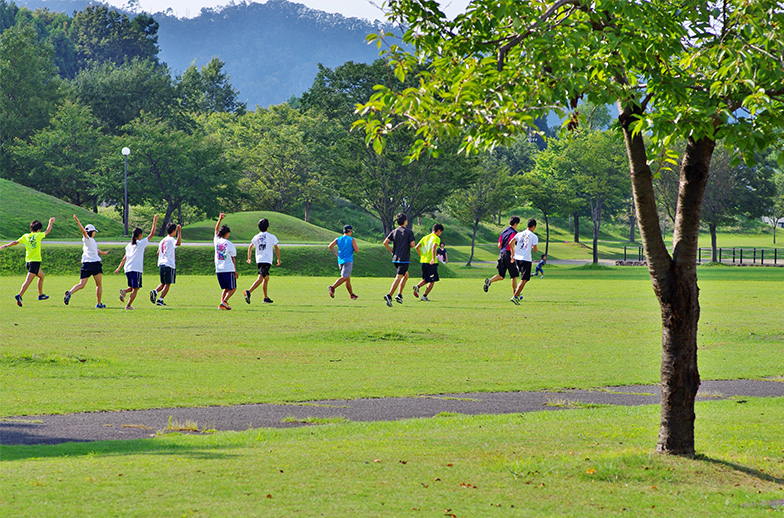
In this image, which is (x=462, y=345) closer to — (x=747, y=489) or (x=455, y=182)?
(x=747, y=489)

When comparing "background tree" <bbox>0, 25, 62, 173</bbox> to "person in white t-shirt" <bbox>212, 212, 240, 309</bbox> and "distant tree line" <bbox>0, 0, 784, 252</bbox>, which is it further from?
"person in white t-shirt" <bbox>212, 212, 240, 309</bbox>

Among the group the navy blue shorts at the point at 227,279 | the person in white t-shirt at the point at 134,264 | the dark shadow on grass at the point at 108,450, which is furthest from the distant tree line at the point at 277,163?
A: the dark shadow on grass at the point at 108,450

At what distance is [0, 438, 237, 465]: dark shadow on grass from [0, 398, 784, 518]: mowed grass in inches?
0.6

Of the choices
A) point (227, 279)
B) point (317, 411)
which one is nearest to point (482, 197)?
point (227, 279)

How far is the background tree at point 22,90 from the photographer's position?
68812 mm

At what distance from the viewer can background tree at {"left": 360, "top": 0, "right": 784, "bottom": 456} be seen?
5.32m

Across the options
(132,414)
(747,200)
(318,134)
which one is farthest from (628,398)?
(747,200)

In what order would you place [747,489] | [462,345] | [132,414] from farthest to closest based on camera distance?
1. [462,345]
2. [132,414]
3. [747,489]

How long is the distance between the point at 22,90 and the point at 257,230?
2970cm

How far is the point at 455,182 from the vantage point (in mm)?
47438

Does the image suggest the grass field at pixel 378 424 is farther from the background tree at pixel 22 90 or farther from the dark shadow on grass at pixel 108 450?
the background tree at pixel 22 90

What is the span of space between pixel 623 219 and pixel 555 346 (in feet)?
321

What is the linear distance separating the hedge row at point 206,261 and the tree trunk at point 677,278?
3000 cm

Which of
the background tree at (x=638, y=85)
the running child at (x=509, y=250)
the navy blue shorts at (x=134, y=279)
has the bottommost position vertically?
the navy blue shorts at (x=134, y=279)
